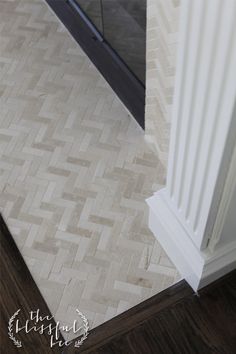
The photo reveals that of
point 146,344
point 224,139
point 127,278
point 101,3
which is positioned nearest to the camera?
point 224,139

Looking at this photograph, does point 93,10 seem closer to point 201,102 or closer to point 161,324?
point 201,102

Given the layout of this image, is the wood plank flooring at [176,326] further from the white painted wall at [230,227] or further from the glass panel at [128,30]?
the glass panel at [128,30]

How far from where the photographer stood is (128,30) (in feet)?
5.14

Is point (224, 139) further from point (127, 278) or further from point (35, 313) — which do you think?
point (35, 313)

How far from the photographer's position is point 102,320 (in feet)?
4.17

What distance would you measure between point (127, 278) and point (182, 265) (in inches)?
6.7

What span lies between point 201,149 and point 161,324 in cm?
58

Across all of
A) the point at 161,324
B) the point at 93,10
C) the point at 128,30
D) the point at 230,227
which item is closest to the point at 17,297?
the point at 161,324

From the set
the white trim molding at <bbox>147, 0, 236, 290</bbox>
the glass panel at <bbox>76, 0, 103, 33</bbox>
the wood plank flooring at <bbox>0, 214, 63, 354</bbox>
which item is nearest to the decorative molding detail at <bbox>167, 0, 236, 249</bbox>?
the white trim molding at <bbox>147, 0, 236, 290</bbox>

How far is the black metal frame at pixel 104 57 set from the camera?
1.62 m

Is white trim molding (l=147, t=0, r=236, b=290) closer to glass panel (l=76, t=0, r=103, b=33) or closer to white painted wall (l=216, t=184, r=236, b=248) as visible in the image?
white painted wall (l=216, t=184, r=236, b=248)

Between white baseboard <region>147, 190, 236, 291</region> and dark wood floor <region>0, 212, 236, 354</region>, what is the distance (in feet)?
0.16

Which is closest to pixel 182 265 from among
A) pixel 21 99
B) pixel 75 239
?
pixel 75 239

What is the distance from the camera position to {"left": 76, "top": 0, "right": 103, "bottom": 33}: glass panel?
5.80ft
